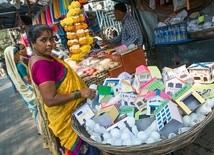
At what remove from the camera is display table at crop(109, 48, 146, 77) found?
3.18m

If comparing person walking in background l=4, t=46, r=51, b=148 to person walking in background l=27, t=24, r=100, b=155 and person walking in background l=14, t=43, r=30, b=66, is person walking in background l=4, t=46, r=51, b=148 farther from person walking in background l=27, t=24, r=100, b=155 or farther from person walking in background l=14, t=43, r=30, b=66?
person walking in background l=27, t=24, r=100, b=155

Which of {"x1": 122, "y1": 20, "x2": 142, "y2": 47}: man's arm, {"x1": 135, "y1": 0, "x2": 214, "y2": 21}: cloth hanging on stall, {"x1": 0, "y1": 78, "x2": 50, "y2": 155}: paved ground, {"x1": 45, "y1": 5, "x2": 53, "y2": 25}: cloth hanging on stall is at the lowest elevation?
{"x1": 0, "y1": 78, "x2": 50, "y2": 155}: paved ground

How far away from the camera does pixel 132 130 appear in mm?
1655

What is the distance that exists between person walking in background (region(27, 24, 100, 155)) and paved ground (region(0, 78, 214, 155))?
118 centimetres

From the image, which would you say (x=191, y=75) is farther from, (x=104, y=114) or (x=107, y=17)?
(x=107, y=17)

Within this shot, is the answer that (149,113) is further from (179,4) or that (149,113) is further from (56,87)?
(179,4)

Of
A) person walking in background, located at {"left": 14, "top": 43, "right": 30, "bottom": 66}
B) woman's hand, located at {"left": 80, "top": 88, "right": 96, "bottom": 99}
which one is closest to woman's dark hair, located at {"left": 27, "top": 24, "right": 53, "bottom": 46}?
woman's hand, located at {"left": 80, "top": 88, "right": 96, "bottom": 99}

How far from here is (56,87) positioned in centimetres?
→ 193

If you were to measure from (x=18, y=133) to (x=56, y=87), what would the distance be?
3.61m

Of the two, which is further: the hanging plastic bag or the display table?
the hanging plastic bag

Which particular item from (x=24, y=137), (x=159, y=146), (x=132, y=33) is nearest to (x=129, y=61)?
(x=132, y=33)

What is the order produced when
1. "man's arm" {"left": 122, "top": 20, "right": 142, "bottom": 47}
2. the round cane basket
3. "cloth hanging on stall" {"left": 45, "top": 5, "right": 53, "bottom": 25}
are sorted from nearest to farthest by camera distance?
the round cane basket
"man's arm" {"left": 122, "top": 20, "right": 142, "bottom": 47}
"cloth hanging on stall" {"left": 45, "top": 5, "right": 53, "bottom": 25}

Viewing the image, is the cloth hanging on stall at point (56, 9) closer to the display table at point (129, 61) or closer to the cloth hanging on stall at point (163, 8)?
the cloth hanging on stall at point (163, 8)

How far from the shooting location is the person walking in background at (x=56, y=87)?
5.95 ft
